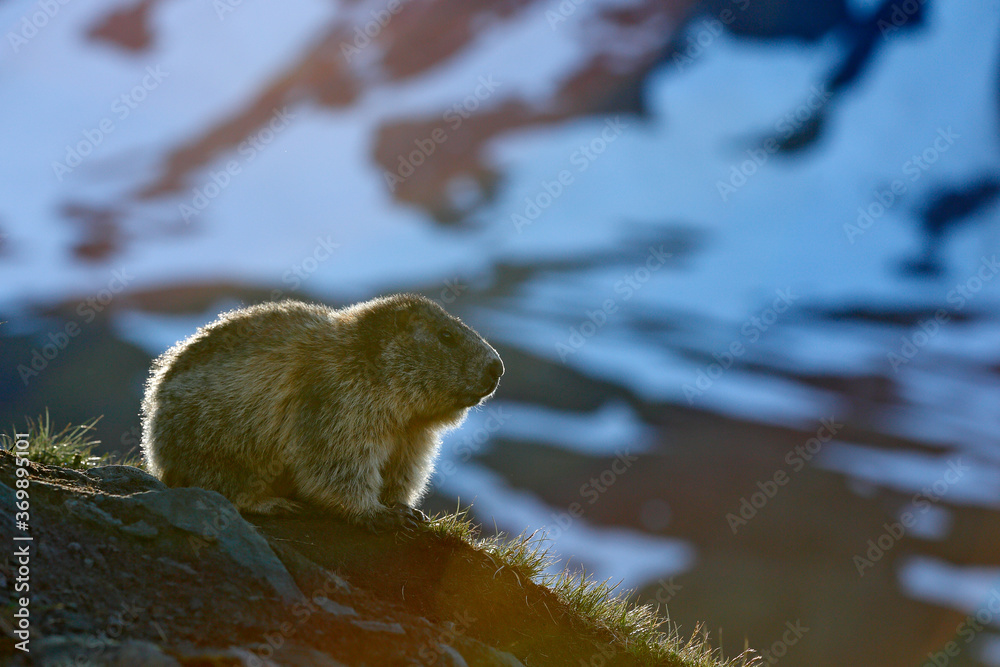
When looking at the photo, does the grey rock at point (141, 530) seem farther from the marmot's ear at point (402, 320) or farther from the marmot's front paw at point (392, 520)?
the marmot's ear at point (402, 320)

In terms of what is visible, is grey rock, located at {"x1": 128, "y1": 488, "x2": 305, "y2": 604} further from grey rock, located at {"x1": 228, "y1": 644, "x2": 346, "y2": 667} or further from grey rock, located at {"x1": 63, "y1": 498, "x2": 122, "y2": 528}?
grey rock, located at {"x1": 228, "y1": 644, "x2": 346, "y2": 667}

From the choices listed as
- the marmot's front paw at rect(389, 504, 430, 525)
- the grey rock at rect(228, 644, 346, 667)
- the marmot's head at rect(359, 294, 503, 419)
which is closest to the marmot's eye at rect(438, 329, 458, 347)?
the marmot's head at rect(359, 294, 503, 419)

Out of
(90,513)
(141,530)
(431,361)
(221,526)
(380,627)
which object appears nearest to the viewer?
(380,627)

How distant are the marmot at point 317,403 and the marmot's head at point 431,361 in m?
0.01

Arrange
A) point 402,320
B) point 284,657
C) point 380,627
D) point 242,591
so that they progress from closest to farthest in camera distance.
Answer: point 284,657 → point 242,591 → point 380,627 → point 402,320

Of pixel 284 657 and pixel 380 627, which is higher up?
pixel 284 657

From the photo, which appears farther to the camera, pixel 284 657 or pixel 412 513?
pixel 412 513

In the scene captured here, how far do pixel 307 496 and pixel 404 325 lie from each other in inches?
78.0

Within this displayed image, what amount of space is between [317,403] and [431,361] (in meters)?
1.23

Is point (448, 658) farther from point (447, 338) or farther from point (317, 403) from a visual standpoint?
point (447, 338)

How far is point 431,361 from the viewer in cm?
700

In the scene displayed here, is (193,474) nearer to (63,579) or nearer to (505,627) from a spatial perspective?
(63,579)

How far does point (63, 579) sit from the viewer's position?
4.29 metres

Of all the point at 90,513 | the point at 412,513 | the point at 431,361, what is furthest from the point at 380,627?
the point at 431,361
